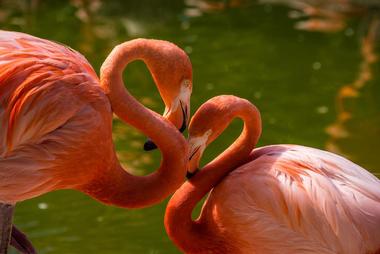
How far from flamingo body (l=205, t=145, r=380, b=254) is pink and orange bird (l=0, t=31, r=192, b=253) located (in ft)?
1.11

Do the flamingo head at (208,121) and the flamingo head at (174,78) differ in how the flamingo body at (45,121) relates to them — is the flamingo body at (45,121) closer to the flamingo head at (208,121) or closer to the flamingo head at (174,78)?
the flamingo head at (174,78)

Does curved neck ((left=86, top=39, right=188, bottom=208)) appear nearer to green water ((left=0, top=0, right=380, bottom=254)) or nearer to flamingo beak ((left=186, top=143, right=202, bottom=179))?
flamingo beak ((left=186, top=143, right=202, bottom=179))

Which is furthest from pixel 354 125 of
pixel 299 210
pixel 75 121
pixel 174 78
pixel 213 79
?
pixel 75 121

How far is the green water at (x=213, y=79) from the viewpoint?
18.5ft

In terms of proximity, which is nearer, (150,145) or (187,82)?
(187,82)

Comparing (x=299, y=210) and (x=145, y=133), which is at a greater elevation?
(x=145, y=133)

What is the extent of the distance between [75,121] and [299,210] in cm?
102

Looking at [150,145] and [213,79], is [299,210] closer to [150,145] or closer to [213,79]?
[150,145]

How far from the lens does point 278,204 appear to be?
13.0 feet

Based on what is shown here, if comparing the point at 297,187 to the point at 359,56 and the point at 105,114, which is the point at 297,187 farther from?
the point at 359,56

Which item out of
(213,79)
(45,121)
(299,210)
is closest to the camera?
(45,121)

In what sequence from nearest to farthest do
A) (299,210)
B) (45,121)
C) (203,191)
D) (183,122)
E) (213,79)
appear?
(45,121) < (299,210) < (183,122) < (203,191) < (213,79)

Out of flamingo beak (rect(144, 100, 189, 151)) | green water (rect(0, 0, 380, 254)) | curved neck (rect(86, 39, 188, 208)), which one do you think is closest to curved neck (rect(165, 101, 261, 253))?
curved neck (rect(86, 39, 188, 208))

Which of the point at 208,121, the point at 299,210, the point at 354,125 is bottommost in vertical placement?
the point at 354,125
